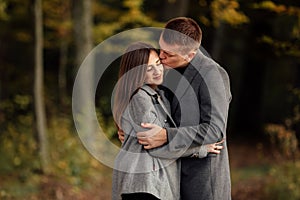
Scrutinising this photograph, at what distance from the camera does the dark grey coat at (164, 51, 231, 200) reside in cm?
286

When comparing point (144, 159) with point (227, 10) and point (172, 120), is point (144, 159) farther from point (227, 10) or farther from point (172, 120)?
point (227, 10)

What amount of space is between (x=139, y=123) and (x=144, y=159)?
0.20 metres

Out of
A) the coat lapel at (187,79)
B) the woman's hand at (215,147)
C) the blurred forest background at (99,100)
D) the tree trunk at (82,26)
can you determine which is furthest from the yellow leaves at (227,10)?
the woman's hand at (215,147)

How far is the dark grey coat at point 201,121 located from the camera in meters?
2.86

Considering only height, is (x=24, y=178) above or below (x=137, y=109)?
below

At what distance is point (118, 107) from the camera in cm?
298

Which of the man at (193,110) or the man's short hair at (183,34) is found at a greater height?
the man's short hair at (183,34)

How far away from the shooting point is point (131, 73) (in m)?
2.94

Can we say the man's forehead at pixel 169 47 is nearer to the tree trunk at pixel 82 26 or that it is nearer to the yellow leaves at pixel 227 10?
the yellow leaves at pixel 227 10

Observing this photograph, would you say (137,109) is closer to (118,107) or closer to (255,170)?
(118,107)

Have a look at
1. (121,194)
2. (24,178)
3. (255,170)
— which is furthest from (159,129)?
(255,170)

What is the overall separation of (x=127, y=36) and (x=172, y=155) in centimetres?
642

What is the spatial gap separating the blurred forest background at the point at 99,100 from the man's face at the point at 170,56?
330cm

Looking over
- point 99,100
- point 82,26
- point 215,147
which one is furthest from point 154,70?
point 99,100
